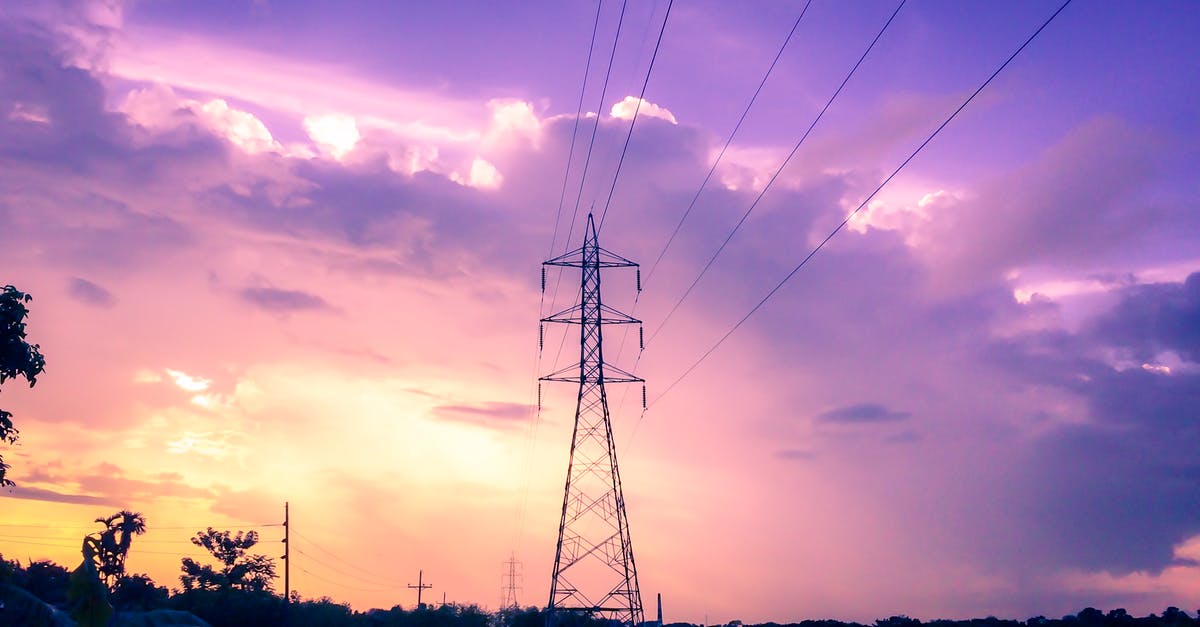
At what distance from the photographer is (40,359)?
91.6ft

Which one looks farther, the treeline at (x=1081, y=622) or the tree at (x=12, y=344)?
the treeline at (x=1081, y=622)

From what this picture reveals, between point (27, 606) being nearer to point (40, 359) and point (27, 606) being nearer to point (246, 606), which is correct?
point (40, 359)

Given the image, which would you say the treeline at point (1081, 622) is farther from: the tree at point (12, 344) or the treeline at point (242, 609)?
the tree at point (12, 344)

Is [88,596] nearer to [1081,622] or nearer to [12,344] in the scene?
[12,344]

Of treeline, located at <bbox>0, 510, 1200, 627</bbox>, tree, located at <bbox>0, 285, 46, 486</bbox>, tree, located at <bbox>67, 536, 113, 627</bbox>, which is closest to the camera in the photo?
tree, located at <bbox>67, 536, 113, 627</bbox>

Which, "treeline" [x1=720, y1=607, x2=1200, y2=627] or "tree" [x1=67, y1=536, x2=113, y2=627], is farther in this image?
"treeline" [x1=720, y1=607, x2=1200, y2=627]

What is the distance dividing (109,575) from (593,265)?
70.5m

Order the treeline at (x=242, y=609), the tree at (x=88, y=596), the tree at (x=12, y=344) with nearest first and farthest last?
the tree at (x=88, y=596) < the tree at (x=12, y=344) < the treeline at (x=242, y=609)

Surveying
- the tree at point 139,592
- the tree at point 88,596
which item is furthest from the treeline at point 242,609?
the tree at point 88,596

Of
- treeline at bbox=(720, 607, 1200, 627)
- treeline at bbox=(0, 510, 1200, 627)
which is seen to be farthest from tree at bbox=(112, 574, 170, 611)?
treeline at bbox=(720, 607, 1200, 627)

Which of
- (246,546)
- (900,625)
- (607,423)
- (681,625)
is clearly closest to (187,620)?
(607,423)

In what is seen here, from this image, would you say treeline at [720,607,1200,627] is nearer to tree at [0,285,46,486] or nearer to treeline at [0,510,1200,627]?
treeline at [0,510,1200,627]

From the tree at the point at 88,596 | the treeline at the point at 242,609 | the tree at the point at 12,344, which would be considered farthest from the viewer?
the treeline at the point at 242,609

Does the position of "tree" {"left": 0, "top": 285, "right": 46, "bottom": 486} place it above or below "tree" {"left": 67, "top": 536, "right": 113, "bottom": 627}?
above
